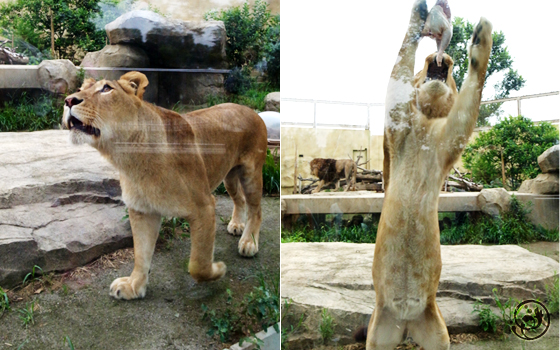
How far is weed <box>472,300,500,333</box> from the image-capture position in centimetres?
250

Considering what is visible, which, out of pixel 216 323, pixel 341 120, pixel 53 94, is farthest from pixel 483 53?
pixel 53 94

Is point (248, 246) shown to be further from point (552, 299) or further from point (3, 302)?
point (552, 299)

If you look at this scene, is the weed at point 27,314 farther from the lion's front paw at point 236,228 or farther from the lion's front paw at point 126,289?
the lion's front paw at point 236,228

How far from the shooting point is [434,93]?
2379 mm

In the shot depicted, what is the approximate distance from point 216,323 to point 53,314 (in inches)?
33.6

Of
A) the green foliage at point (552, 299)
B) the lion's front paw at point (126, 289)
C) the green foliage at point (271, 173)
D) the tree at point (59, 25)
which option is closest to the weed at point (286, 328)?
the green foliage at point (271, 173)

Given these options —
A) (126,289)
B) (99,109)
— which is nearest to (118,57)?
(99,109)

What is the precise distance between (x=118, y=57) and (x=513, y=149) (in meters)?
2.24

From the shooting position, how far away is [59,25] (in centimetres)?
248

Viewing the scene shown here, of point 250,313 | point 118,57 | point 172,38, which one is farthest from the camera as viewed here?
point 250,313

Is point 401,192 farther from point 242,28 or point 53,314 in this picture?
point 53,314

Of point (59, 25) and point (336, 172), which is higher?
point (59, 25)

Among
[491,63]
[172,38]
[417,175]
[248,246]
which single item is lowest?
[248,246]

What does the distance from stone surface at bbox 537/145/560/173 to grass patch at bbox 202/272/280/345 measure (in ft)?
5.39
